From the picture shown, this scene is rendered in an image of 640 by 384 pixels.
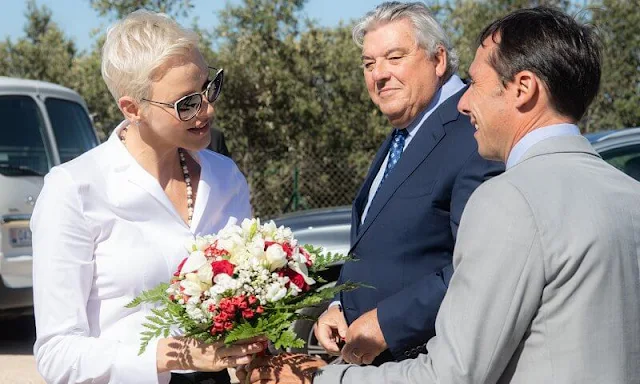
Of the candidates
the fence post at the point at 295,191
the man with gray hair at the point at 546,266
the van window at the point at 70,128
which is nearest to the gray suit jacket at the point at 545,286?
the man with gray hair at the point at 546,266

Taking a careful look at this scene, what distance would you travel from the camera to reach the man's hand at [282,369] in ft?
9.04

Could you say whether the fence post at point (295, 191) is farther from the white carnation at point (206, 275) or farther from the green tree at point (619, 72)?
the white carnation at point (206, 275)

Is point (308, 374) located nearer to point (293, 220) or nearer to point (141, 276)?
point (141, 276)

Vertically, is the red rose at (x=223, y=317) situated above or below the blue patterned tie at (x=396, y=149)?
below

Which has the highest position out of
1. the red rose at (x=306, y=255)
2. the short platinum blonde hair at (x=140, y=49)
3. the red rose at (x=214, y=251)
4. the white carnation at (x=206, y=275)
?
the short platinum blonde hair at (x=140, y=49)

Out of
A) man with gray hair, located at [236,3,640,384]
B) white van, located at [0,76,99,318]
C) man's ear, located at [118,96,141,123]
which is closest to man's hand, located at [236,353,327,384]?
man with gray hair, located at [236,3,640,384]

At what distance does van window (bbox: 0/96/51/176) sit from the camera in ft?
31.6

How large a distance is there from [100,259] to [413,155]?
48.8 inches

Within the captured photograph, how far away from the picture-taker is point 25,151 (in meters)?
9.84

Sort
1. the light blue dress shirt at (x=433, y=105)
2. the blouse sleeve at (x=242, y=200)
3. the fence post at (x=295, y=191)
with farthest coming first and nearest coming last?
the fence post at (x=295, y=191) → the light blue dress shirt at (x=433, y=105) → the blouse sleeve at (x=242, y=200)

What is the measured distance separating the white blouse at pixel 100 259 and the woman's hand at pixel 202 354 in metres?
0.04

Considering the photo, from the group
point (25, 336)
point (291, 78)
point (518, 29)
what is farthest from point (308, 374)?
point (291, 78)

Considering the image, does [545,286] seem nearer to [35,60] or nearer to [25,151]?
[25,151]

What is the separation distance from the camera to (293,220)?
25.2 feet
